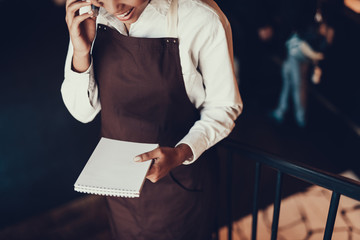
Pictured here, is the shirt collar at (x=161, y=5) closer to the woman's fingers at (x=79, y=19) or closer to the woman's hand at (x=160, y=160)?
the woman's fingers at (x=79, y=19)

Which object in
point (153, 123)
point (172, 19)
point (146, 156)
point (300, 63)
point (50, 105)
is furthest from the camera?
point (300, 63)

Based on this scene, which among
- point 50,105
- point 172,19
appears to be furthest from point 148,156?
point 50,105

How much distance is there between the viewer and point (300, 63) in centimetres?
325

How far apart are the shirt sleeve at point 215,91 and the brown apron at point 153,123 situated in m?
0.09

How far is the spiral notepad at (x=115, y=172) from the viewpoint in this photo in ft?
3.10

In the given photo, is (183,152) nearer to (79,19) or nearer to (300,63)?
(79,19)

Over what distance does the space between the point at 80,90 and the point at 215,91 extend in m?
0.48

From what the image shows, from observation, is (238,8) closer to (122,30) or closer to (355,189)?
(122,30)

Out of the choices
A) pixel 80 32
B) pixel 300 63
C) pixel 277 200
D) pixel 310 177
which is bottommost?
pixel 300 63

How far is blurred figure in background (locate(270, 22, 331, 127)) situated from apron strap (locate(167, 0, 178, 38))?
2.06 meters

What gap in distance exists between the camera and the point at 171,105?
115 centimetres

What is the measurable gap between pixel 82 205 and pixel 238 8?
7.93ft

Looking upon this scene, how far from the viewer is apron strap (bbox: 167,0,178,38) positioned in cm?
105

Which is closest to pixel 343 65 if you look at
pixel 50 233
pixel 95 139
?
pixel 95 139
